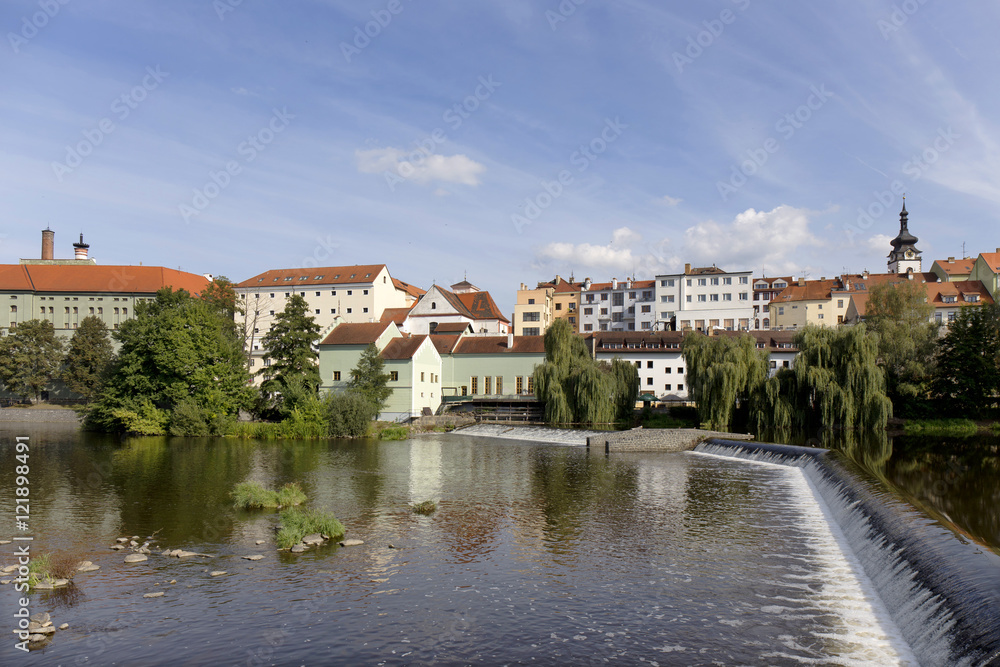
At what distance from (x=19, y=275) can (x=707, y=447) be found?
249ft

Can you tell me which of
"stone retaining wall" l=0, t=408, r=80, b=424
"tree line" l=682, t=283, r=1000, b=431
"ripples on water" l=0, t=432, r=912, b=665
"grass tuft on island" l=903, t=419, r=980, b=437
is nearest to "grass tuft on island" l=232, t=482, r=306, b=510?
"ripples on water" l=0, t=432, r=912, b=665

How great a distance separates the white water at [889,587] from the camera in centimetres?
905

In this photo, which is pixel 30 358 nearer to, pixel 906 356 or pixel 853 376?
pixel 853 376

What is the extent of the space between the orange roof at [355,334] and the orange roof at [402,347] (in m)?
1.26

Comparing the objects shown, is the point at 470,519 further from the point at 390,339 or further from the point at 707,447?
the point at 390,339

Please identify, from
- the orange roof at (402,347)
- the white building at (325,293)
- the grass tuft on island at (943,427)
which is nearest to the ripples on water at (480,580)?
the orange roof at (402,347)

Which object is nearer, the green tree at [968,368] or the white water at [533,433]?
the white water at [533,433]

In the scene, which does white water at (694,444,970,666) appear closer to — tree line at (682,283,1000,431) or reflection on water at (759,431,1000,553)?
reflection on water at (759,431,1000,553)

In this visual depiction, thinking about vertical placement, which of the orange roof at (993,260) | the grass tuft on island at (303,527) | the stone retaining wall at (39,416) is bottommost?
the stone retaining wall at (39,416)

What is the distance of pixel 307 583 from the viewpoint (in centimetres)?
1198

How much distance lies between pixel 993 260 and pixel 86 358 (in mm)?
94453

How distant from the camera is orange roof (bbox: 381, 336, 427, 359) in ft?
161

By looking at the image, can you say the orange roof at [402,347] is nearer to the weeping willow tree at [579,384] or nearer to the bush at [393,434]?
the bush at [393,434]

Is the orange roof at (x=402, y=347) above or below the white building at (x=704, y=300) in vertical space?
below
